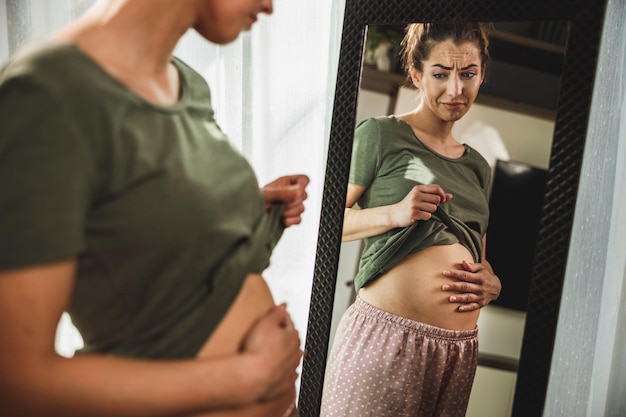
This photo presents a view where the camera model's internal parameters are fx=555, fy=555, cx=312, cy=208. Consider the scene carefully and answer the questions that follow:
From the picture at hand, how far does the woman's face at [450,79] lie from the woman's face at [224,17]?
427 millimetres

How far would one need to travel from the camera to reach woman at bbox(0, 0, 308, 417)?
19.6 inches

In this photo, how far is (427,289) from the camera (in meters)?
1.00

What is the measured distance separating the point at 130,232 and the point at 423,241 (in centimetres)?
59

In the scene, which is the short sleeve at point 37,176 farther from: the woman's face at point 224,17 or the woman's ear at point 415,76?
the woman's ear at point 415,76

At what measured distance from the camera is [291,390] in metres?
0.79

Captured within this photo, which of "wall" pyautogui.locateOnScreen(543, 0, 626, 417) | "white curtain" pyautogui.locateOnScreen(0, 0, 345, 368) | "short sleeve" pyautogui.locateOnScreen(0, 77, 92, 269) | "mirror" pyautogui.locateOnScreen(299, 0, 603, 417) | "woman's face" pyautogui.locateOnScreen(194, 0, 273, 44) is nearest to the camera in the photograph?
"short sleeve" pyautogui.locateOnScreen(0, 77, 92, 269)

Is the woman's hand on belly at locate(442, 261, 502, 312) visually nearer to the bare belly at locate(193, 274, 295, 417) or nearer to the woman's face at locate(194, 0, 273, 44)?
the bare belly at locate(193, 274, 295, 417)

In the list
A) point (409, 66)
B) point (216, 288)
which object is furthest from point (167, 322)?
point (409, 66)

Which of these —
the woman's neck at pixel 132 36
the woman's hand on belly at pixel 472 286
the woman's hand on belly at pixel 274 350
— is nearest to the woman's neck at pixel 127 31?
the woman's neck at pixel 132 36

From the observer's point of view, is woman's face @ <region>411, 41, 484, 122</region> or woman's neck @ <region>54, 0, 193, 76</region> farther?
woman's face @ <region>411, 41, 484, 122</region>

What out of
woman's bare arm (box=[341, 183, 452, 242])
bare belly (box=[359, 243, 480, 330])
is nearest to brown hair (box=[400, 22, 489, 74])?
woman's bare arm (box=[341, 183, 452, 242])

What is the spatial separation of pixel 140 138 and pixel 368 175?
23.0 inches

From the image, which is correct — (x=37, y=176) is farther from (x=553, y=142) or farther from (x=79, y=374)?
(x=553, y=142)

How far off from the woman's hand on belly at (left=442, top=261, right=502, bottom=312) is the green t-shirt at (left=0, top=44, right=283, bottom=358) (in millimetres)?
413
